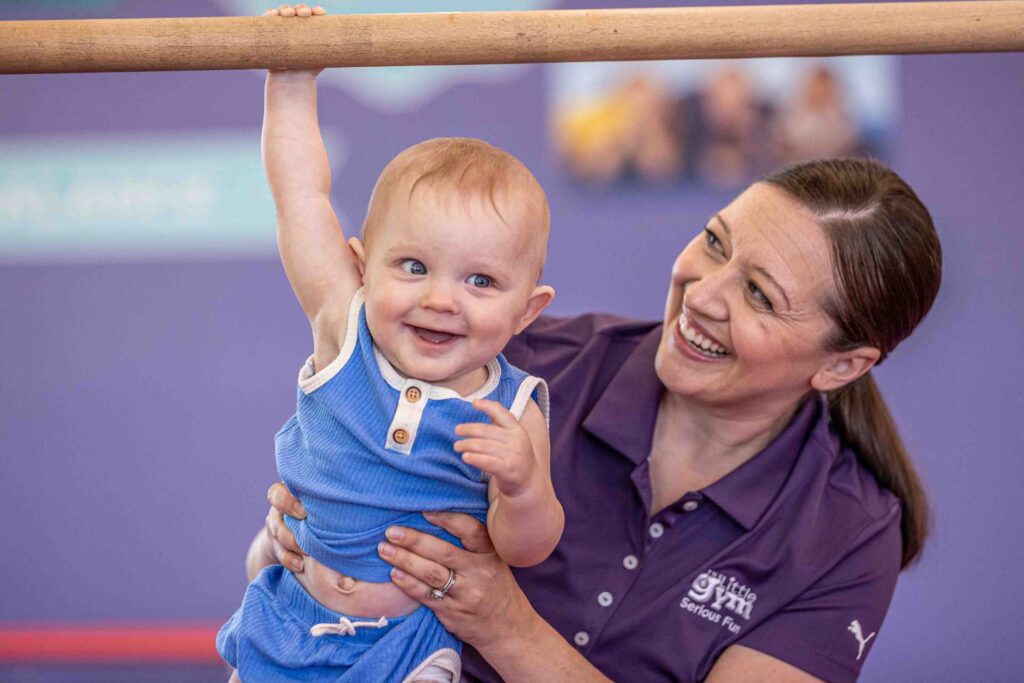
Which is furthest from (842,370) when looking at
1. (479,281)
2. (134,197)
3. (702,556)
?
Answer: (134,197)

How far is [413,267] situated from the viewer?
1.43m

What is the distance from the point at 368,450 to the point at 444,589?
246 millimetres

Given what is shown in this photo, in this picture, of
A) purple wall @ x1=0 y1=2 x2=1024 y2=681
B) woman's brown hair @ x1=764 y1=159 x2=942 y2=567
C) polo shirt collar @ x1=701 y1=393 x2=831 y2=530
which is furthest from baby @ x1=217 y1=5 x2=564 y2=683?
purple wall @ x1=0 y1=2 x2=1024 y2=681

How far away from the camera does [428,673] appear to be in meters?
1.58

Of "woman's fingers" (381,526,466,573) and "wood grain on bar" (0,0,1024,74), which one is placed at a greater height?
"wood grain on bar" (0,0,1024,74)

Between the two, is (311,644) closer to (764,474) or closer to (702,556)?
(702,556)

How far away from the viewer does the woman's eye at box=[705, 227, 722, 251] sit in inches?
74.9

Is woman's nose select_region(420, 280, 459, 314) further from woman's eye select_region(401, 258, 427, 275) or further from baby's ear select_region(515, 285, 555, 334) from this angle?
baby's ear select_region(515, 285, 555, 334)

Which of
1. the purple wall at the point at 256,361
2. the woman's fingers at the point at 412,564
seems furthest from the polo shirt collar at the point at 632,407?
the purple wall at the point at 256,361

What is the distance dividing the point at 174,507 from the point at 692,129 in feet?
7.21

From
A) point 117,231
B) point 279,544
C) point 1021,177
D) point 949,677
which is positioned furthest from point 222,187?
point 949,677

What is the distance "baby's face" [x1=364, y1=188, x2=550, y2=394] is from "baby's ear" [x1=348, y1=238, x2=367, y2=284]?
2 cm

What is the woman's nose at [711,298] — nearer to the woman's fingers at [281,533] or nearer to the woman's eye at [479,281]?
the woman's eye at [479,281]

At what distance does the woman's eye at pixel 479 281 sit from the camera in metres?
1.43
